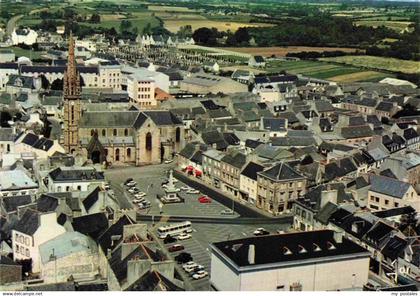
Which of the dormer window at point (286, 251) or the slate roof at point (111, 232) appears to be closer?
the dormer window at point (286, 251)

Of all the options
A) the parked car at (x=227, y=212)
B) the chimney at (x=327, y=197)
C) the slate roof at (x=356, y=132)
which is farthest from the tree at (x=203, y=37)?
the chimney at (x=327, y=197)

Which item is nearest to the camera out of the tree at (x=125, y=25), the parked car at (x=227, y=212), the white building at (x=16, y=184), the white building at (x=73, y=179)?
the white building at (x=16, y=184)

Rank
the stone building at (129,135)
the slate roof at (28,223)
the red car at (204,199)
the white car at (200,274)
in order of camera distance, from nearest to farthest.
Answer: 1. the slate roof at (28,223)
2. the white car at (200,274)
3. the red car at (204,199)
4. the stone building at (129,135)

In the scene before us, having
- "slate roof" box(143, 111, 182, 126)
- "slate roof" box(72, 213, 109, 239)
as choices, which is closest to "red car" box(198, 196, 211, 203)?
"slate roof" box(72, 213, 109, 239)

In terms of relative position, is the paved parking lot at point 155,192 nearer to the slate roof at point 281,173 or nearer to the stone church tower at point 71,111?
the slate roof at point 281,173

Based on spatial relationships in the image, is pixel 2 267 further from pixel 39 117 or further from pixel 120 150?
pixel 39 117
